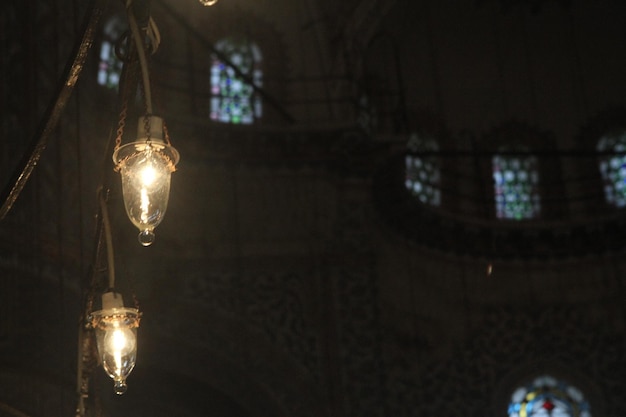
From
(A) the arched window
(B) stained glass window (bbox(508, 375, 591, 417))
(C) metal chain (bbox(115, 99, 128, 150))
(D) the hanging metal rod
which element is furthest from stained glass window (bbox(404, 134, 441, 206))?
(C) metal chain (bbox(115, 99, 128, 150))

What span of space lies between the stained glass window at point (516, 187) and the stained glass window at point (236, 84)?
379cm

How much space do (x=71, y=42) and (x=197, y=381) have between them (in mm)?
4627

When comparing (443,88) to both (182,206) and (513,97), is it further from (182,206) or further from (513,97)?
(182,206)

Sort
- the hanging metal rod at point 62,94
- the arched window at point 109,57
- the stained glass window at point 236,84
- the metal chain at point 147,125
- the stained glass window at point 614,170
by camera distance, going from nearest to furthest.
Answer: the metal chain at point 147,125 < the hanging metal rod at point 62,94 < the arched window at point 109,57 < the stained glass window at point 236,84 < the stained glass window at point 614,170

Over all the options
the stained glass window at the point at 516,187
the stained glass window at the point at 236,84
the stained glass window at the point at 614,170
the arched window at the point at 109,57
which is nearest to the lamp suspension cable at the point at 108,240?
the arched window at the point at 109,57

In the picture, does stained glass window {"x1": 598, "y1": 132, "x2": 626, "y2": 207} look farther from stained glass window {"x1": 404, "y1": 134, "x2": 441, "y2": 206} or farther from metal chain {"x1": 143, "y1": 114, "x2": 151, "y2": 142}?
metal chain {"x1": 143, "y1": 114, "x2": 151, "y2": 142}

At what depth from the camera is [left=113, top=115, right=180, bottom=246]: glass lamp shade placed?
4.09m

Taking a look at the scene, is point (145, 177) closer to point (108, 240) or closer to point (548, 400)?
point (108, 240)

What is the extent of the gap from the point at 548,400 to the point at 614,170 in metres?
3.60

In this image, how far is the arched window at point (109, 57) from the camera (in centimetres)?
1253

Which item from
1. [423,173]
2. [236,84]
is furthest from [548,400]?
[236,84]

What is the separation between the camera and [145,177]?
4.12 m

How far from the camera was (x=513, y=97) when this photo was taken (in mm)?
15336

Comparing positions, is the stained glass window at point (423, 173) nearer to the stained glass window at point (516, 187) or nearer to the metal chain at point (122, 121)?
the stained glass window at point (516, 187)
